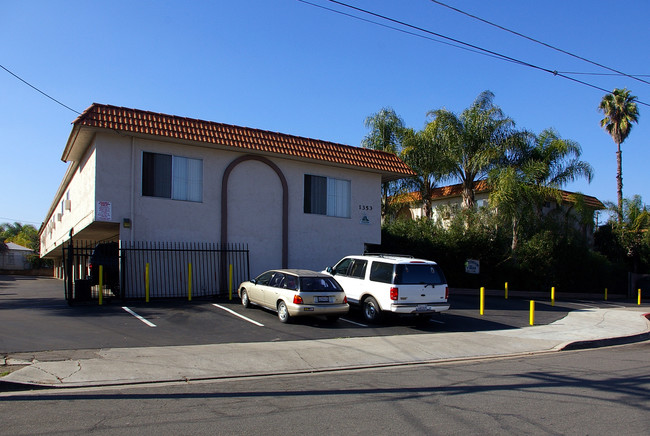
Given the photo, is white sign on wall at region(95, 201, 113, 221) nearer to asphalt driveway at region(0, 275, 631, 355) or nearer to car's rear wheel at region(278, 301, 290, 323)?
asphalt driveway at region(0, 275, 631, 355)

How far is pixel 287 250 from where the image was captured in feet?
61.1

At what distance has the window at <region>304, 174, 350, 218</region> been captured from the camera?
63.6ft

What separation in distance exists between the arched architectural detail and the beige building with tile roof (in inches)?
1.4

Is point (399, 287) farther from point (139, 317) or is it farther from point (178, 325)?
point (139, 317)

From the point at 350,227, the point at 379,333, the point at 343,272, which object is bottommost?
the point at 379,333

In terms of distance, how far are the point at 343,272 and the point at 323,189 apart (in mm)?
5327

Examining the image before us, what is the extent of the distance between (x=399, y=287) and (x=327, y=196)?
7485 mm

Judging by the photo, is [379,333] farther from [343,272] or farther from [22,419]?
[22,419]

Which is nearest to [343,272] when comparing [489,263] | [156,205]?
[156,205]

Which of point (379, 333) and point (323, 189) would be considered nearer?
point (379, 333)

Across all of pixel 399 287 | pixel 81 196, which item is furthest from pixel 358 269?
pixel 81 196

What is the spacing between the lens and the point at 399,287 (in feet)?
42.7

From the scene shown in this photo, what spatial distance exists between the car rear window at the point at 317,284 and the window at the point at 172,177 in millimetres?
6128

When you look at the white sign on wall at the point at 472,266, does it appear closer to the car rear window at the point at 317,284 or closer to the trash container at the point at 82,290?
the car rear window at the point at 317,284
